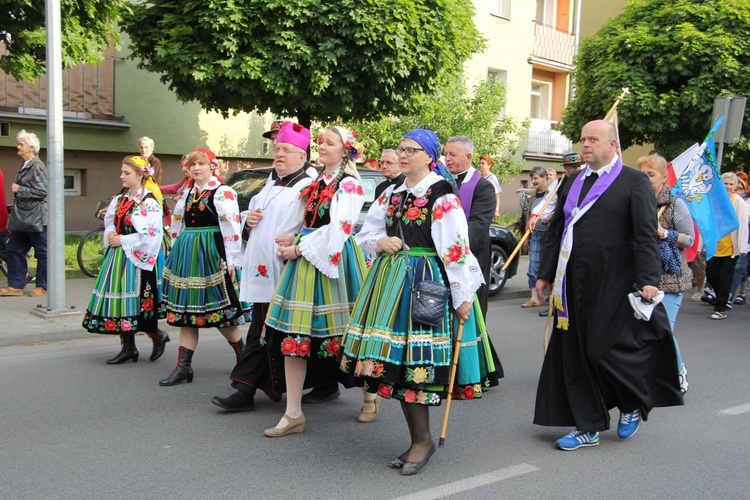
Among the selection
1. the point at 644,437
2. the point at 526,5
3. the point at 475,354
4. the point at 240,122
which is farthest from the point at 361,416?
the point at 526,5

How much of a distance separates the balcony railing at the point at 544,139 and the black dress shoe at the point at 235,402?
867 inches

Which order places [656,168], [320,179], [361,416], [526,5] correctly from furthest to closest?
[526,5]
[656,168]
[361,416]
[320,179]

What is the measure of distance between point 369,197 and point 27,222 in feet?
13.8

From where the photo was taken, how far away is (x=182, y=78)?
12578 mm

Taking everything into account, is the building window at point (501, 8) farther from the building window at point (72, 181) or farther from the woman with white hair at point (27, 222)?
the woman with white hair at point (27, 222)

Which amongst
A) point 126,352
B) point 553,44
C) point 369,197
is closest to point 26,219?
point 126,352

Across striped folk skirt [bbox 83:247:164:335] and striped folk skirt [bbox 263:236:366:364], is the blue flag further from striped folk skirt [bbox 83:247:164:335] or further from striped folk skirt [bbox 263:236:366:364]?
striped folk skirt [bbox 83:247:164:335]

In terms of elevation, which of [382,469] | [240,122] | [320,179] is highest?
[240,122]

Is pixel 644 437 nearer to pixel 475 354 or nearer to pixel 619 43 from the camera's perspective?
pixel 475 354

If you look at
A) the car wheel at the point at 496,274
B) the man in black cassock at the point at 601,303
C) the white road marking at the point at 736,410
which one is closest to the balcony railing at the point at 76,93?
the car wheel at the point at 496,274

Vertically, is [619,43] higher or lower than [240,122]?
higher

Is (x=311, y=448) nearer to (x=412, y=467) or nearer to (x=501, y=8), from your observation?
(x=412, y=467)

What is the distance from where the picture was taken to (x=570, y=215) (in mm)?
5070

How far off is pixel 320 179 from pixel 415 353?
142 centimetres
